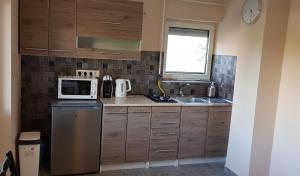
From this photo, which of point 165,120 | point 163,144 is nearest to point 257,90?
point 165,120

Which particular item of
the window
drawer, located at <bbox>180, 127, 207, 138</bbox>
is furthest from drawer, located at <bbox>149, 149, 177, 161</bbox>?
the window

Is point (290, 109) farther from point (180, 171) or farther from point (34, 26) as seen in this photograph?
point (34, 26)

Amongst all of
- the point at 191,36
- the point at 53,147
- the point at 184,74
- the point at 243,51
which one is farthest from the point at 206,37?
the point at 53,147

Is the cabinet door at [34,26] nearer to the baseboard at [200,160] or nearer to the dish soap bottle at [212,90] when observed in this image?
the baseboard at [200,160]

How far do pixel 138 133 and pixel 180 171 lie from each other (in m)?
0.74

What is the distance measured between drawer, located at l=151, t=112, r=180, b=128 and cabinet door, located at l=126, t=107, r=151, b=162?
0.08 metres

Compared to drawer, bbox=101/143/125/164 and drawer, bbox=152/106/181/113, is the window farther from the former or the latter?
drawer, bbox=101/143/125/164

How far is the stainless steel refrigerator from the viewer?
3.30 m

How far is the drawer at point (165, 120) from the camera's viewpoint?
12.2 feet

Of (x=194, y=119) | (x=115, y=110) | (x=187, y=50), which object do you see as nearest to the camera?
(x=115, y=110)

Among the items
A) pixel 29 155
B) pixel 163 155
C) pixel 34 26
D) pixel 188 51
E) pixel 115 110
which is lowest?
pixel 163 155

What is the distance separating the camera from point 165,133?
3787mm

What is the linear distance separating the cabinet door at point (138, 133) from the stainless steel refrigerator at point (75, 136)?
0.38 meters

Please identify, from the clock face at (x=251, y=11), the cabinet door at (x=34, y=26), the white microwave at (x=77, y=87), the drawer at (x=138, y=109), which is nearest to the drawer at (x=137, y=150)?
the drawer at (x=138, y=109)
